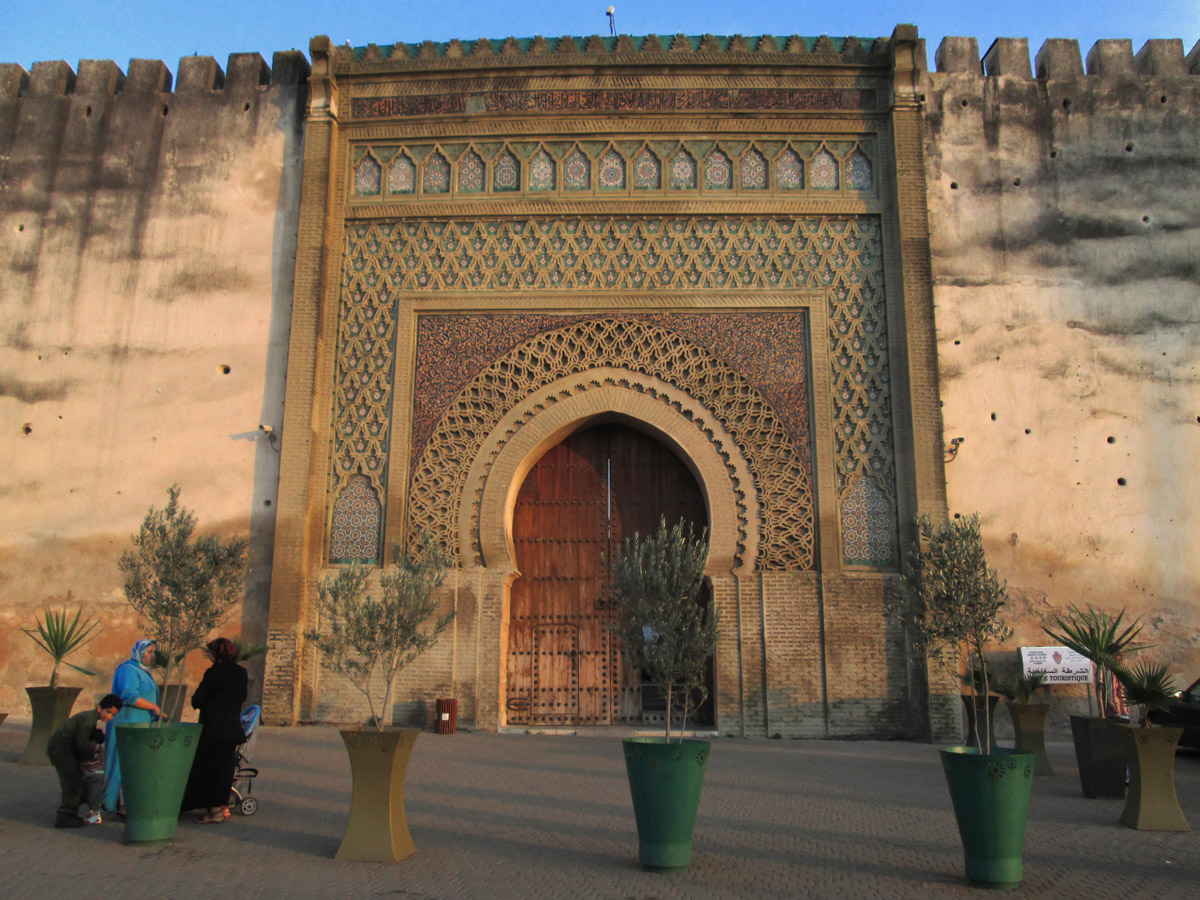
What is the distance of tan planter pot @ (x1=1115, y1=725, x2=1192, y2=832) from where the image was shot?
17.8 feet

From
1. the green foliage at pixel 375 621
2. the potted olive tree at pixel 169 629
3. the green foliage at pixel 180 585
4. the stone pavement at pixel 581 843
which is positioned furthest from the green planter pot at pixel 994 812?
the green foliage at pixel 180 585

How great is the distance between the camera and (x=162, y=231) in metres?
11.2

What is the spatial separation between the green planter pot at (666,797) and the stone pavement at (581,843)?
0.10 metres

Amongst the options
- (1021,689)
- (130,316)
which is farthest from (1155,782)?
(130,316)

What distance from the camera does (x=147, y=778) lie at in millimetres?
4863

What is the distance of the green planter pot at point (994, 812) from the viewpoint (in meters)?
4.26

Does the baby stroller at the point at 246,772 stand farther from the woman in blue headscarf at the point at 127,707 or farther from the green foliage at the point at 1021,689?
the green foliage at the point at 1021,689

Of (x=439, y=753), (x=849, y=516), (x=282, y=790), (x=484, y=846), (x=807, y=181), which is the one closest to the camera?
(x=484, y=846)

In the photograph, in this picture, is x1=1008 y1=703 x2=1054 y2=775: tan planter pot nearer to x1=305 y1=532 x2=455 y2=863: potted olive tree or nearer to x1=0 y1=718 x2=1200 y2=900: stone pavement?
x1=0 y1=718 x2=1200 y2=900: stone pavement

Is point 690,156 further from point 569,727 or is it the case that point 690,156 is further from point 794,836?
point 794,836

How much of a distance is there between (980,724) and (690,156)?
669 centimetres

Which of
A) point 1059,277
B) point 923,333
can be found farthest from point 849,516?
point 1059,277

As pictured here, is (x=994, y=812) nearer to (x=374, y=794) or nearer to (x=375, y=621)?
(x=374, y=794)

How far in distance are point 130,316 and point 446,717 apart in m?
5.87
